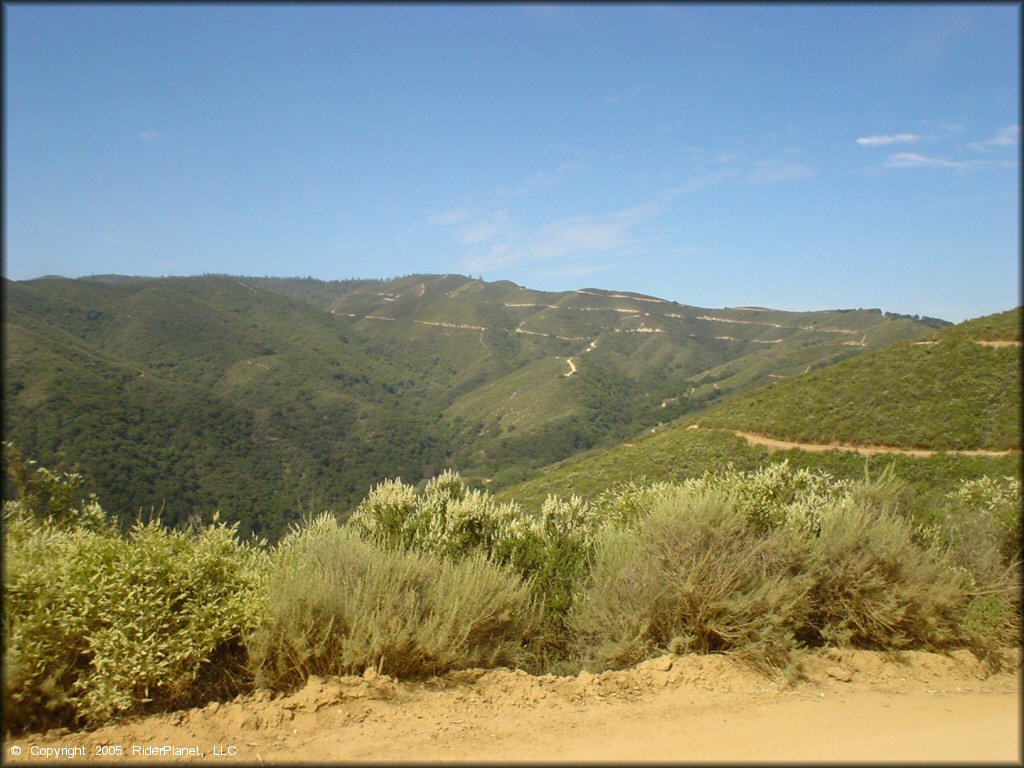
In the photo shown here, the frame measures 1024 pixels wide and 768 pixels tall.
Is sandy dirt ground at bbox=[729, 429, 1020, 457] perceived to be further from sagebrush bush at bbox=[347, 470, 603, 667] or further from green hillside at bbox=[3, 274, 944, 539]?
sagebrush bush at bbox=[347, 470, 603, 667]

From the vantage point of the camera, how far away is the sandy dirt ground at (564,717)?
3871mm

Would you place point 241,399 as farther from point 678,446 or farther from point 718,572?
point 718,572

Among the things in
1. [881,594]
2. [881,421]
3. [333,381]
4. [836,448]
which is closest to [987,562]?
[881,594]

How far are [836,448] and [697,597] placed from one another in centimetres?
2773

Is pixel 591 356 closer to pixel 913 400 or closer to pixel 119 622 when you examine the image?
pixel 913 400

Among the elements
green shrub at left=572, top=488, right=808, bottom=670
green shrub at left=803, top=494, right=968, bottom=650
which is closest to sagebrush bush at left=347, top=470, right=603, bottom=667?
green shrub at left=572, top=488, right=808, bottom=670

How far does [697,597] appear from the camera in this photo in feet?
19.1

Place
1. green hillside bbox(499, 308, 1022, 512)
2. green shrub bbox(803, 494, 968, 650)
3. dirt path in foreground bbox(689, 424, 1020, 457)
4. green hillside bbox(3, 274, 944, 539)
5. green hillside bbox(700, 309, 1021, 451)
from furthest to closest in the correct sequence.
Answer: green hillside bbox(3, 274, 944, 539), green hillside bbox(700, 309, 1021, 451), green hillside bbox(499, 308, 1022, 512), dirt path in foreground bbox(689, 424, 1020, 457), green shrub bbox(803, 494, 968, 650)

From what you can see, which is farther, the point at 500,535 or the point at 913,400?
the point at 913,400

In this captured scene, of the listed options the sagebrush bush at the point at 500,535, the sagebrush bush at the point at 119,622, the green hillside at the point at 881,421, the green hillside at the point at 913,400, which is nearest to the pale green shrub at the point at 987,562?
the sagebrush bush at the point at 500,535

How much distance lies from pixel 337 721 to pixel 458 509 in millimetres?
3198

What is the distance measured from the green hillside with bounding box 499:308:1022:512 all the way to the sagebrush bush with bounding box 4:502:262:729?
23.8m

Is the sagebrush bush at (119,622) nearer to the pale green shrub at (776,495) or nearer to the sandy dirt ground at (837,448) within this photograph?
the pale green shrub at (776,495)

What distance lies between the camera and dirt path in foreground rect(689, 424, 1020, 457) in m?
25.8
